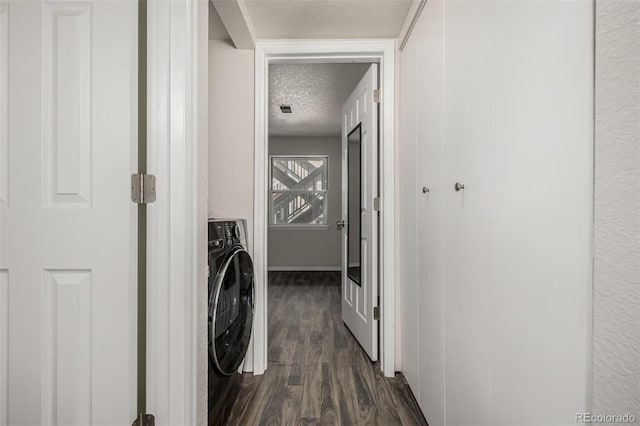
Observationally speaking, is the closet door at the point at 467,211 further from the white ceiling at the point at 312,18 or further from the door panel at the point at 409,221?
the white ceiling at the point at 312,18

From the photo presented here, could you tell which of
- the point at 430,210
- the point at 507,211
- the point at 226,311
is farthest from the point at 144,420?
the point at 430,210

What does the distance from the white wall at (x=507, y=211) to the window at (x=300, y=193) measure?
16.1ft

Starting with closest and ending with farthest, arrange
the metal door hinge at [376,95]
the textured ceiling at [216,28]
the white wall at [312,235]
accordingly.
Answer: the textured ceiling at [216,28]
the metal door hinge at [376,95]
the white wall at [312,235]

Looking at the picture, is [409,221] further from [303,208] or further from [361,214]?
[303,208]

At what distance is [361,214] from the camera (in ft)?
9.55

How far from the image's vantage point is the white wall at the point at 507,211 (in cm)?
74

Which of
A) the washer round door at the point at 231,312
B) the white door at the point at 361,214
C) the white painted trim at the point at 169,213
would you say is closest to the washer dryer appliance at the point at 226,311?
the washer round door at the point at 231,312

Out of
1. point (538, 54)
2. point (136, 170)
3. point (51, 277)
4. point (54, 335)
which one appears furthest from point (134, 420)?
point (538, 54)

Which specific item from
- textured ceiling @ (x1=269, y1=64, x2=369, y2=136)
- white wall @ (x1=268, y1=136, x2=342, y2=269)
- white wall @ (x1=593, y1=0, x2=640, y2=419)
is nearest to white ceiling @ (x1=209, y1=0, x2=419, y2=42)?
textured ceiling @ (x1=269, y1=64, x2=369, y2=136)

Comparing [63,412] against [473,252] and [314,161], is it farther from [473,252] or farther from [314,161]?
[314,161]

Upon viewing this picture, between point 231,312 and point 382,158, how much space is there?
1.33m

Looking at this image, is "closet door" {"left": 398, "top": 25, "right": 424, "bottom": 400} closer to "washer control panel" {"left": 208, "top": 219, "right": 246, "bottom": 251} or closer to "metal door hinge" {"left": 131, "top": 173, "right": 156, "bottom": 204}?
"washer control panel" {"left": 208, "top": 219, "right": 246, "bottom": 251}

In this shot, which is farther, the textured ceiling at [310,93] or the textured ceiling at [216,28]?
the textured ceiling at [310,93]

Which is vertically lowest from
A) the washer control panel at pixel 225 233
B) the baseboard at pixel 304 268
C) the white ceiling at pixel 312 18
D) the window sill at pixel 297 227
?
the baseboard at pixel 304 268
